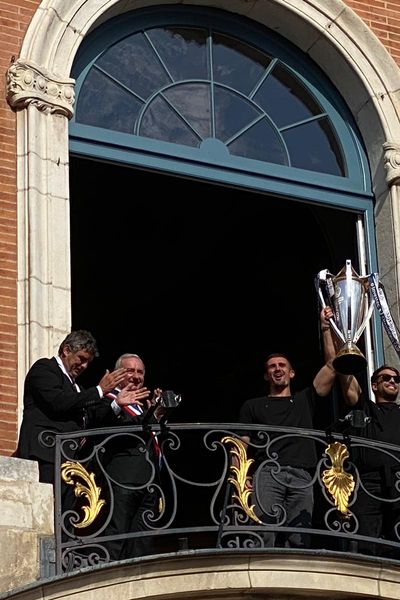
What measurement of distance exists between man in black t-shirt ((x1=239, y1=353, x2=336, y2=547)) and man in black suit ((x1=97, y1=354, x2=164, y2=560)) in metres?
0.63

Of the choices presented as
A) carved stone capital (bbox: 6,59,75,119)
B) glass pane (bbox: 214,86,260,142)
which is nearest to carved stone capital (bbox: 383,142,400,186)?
glass pane (bbox: 214,86,260,142)

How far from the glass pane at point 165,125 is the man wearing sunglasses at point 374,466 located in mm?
2379

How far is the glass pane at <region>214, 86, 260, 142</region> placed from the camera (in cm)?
1409

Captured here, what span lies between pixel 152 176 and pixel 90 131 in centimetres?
423

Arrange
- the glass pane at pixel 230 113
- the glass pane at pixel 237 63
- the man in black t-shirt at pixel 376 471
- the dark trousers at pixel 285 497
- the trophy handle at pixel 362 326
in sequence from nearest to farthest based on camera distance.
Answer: the dark trousers at pixel 285 497 → the man in black t-shirt at pixel 376 471 → the trophy handle at pixel 362 326 → the glass pane at pixel 230 113 → the glass pane at pixel 237 63

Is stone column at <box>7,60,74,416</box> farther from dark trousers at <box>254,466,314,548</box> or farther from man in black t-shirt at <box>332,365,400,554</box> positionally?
man in black t-shirt at <box>332,365,400,554</box>

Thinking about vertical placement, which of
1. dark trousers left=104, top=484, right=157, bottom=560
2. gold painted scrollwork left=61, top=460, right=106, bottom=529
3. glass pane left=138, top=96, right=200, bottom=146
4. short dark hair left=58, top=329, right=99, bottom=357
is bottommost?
dark trousers left=104, top=484, right=157, bottom=560

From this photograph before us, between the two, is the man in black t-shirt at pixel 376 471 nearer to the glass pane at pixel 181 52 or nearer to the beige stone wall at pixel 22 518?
the beige stone wall at pixel 22 518

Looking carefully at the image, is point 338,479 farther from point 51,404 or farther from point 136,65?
point 136,65

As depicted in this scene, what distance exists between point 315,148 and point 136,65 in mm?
1500

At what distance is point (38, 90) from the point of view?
13047mm

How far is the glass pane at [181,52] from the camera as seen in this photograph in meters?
14.1

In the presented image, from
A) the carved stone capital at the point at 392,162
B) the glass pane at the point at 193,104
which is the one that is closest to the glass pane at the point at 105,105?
the glass pane at the point at 193,104

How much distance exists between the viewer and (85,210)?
18281 millimetres
